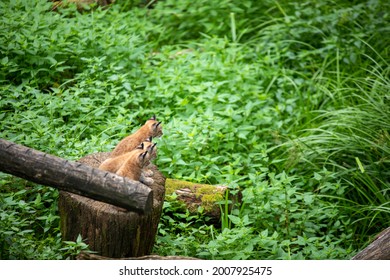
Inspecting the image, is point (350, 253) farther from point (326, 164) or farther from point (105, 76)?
point (105, 76)

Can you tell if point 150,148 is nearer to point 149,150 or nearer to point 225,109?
point 149,150

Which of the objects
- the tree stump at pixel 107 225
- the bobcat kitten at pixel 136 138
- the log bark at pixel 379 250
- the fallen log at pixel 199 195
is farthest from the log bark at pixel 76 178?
→ the log bark at pixel 379 250

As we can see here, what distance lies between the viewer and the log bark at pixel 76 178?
3.78 m

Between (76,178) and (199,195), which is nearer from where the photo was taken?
(76,178)

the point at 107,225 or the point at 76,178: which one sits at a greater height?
the point at 76,178

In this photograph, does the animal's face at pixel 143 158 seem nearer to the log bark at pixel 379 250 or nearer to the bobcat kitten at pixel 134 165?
the bobcat kitten at pixel 134 165

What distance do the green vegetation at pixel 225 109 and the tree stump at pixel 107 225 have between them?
0.31ft

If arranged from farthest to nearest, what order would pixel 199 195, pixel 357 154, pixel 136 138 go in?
pixel 357 154
pixel 199 195
pixel 136 138

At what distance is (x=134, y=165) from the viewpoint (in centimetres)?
397

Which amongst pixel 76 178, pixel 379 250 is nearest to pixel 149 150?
pixel 76 178

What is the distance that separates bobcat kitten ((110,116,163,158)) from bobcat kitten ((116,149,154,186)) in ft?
0.84

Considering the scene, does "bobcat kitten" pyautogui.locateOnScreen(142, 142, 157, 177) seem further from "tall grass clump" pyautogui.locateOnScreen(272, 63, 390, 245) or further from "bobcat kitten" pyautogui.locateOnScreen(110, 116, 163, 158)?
"tall grass clump" pyautogui.locateOnScreen(272, 63, 390, 245)

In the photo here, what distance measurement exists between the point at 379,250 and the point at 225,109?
196 cm

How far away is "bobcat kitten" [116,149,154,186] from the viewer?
3.94 meters
